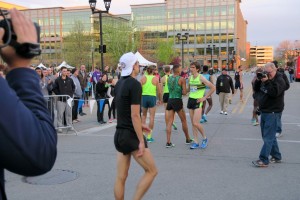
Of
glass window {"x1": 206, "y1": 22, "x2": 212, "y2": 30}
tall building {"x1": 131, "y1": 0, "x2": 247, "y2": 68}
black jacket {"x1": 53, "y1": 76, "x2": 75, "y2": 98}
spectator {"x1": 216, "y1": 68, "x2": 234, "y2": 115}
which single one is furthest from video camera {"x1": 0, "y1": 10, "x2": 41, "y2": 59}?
glass window {"x1": 206, "y1": 22, "x2": 212, "y2": 30}

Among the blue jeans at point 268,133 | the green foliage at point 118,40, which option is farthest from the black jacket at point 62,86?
the green foliage at point 118,40

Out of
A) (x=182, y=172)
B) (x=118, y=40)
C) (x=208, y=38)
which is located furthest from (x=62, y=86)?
(x=208, y=38)

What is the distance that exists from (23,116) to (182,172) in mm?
5013

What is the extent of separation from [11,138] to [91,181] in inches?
178

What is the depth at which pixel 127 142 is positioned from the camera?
3.80 m

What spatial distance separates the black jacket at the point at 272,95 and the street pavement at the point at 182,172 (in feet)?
3.56

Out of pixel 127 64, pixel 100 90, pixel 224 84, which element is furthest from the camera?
pixel 224 84

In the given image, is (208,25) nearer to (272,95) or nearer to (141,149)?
(272,95)

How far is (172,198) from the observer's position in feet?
15.3

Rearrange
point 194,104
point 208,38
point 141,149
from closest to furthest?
point 141,149, point 194,104, point 208,38

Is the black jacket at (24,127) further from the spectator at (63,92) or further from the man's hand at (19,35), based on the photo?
the spectator at (63,92)

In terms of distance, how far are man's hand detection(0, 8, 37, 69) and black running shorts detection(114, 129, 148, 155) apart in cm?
265

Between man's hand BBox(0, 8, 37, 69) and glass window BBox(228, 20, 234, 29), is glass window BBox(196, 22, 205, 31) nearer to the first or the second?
glass window BBox(228, 20, 234, 29)

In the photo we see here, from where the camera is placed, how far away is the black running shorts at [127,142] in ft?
12.5
